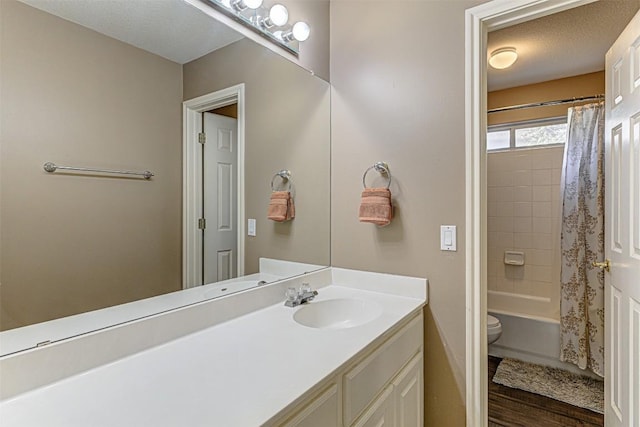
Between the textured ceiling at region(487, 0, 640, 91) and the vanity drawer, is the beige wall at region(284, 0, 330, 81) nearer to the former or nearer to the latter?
the textured ceiling at region(487, 0, 640, 91)

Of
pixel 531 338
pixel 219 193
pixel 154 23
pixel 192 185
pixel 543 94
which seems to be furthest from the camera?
pixel 543 94

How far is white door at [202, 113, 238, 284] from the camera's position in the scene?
124 centimetres

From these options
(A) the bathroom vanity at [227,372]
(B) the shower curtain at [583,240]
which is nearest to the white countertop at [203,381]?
(A) the bathroom vanity at [227,372]

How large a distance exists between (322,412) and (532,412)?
1.84 meters

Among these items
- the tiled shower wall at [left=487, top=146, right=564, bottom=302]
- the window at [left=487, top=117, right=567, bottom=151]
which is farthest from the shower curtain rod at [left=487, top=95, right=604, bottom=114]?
the tiled shower wall at [left=487, top=146, right=564, bottom=302]

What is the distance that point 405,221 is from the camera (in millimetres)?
1552

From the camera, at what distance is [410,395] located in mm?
1315

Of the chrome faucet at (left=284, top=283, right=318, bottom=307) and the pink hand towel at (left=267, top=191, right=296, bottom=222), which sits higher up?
the pink hand towel at (left=267, top=191, right=296, bottom=222)

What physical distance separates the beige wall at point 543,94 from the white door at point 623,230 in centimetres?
147

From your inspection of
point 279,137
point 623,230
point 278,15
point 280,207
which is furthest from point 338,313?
point 278,15

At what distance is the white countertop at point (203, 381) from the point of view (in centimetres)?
65

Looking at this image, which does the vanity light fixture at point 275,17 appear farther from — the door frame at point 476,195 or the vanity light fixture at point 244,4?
the door frame at point 476,195

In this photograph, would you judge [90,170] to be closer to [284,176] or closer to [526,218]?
[284,176]

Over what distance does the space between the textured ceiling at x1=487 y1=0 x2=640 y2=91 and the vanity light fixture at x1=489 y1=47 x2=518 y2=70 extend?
43 millimetres
